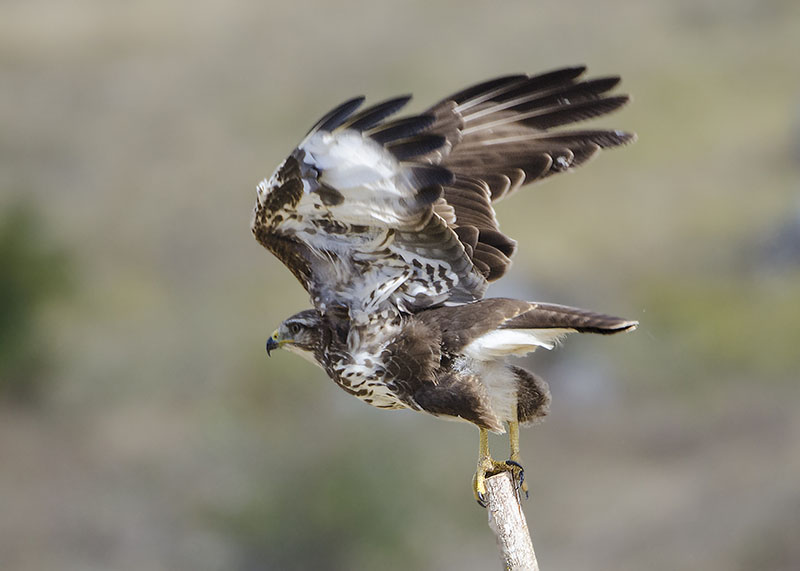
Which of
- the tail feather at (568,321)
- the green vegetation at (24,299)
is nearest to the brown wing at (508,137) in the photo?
the tail feather at (568,321)

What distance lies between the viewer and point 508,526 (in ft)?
19.2

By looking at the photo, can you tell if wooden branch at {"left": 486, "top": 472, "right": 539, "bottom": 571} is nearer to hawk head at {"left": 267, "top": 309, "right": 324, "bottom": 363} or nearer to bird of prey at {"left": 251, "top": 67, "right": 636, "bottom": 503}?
bird of prey at {"left": 251, "top": 67, "right": 636, "bottom": 503}

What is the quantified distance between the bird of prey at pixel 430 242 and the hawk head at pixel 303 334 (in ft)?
0.04

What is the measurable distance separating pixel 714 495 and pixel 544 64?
1307cm

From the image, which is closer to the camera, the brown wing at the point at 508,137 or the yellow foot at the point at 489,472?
the yellow foot at the point at 489,472

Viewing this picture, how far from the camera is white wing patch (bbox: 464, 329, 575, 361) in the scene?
5.94 m

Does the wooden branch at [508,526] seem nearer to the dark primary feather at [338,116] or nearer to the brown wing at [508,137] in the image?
the brown wing at [508,137]

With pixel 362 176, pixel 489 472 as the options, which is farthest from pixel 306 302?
pixel 362 176

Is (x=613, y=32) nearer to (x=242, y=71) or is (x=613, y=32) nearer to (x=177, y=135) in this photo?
(x=242, y=71)

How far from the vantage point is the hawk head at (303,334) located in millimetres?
6547

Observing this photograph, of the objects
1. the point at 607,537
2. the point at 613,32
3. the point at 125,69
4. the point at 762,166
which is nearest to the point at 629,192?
the point at 762,166

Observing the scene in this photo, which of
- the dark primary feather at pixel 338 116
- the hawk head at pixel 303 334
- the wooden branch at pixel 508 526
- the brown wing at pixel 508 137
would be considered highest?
the brown wing at pixel 508 137

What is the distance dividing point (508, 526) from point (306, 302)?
14.0 meters

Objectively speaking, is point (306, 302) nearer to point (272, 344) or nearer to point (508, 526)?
point (272, 344)
